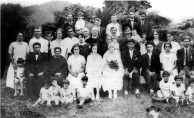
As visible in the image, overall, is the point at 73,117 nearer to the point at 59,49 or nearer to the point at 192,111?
the point at 59,49

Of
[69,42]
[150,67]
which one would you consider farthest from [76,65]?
[150,67]

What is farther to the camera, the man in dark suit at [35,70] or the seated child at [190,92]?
the seated child at [190,92]

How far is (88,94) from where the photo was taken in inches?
238

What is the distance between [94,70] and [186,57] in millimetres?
2198

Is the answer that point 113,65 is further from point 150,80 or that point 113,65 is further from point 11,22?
point 11,22

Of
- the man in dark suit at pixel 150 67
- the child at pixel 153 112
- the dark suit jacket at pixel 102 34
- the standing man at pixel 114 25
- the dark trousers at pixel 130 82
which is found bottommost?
the child at pixel 153 112

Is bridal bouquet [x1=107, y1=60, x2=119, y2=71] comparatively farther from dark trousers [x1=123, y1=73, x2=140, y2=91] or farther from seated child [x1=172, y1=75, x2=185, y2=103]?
seated child [x1=172, y1=75, x2=185, y2=103]

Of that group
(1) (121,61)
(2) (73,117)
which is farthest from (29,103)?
(1) (121,61)

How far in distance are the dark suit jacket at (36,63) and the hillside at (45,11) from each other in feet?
2.72

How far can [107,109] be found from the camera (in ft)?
19.6

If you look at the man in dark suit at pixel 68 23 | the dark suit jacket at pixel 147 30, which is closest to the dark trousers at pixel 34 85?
the man in dark suit at pixel 68 23

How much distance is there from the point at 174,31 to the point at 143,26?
805mm

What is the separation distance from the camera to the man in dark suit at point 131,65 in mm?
6238

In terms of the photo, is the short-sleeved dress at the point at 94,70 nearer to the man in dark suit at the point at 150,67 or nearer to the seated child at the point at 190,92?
the man in dark suit at the point at 150,67
